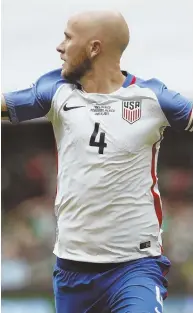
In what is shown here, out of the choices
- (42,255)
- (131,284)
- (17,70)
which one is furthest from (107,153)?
(42,255)

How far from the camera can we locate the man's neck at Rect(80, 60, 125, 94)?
192 inches

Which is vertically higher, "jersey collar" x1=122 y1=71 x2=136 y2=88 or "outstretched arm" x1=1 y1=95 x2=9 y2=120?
"jersey collar" x1=122 y1=71 x2=136 y2=88

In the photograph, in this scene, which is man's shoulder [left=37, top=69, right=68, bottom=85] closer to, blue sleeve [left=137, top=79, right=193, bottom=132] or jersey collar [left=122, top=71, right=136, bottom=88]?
jersey collar [left=122, top=71, right=136, bottom=88]

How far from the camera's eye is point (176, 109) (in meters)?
4.80

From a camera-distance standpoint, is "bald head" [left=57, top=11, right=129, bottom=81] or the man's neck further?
the man's neck

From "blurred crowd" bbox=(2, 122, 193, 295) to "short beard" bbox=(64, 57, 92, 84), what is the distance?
8.10 meters

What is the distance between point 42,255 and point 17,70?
256cm

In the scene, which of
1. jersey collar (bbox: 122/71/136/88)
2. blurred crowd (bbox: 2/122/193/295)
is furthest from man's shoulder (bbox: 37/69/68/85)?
blurred crowd (bbox: 2/122/193/295)

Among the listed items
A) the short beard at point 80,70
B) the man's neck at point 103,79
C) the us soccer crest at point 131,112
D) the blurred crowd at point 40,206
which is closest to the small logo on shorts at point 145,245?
the us soccer crest at point 131,112

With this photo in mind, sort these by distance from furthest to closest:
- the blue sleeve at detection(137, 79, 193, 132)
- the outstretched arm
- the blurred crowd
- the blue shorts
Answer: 1. the blurred crowd
2. the outstretched arm
3. the blue sleeve at detection(137, 79, 193, 132)
4. the blue shorts

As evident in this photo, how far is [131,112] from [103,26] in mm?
431

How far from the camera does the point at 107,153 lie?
483 centimetres

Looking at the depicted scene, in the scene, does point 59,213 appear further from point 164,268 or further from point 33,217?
point 33,217

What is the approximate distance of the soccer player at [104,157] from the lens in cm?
482
